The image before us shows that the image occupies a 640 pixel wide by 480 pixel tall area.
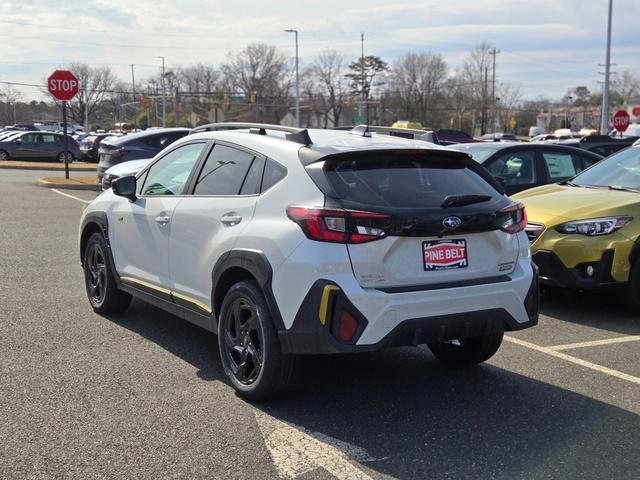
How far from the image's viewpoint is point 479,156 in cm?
952

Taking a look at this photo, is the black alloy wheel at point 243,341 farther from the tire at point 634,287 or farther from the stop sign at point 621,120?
the stop sign at point 621,120

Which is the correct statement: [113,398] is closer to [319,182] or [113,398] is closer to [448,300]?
[319,182]

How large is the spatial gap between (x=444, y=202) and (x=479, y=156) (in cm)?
567

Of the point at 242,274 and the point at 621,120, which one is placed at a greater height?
the point at 621,120

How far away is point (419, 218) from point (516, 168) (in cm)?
603

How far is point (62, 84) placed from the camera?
19.8 metres

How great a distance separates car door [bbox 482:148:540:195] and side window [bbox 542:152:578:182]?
0.71ft

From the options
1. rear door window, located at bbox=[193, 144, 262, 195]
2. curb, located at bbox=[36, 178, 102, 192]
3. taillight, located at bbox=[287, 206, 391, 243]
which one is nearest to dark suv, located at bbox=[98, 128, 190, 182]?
curb, located at bbox=[36, 178, 102, 192]

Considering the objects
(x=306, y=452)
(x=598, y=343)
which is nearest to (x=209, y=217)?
(x=306, y=452)

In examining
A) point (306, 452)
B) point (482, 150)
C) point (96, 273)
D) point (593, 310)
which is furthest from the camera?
point (482, 150)

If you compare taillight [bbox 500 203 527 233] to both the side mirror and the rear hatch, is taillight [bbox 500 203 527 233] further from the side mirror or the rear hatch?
the side mirror

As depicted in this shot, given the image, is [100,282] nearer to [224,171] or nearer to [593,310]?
[224,171]

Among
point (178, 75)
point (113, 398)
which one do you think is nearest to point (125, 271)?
point (113, 398)

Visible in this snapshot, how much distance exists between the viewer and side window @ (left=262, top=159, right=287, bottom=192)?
4320mm
